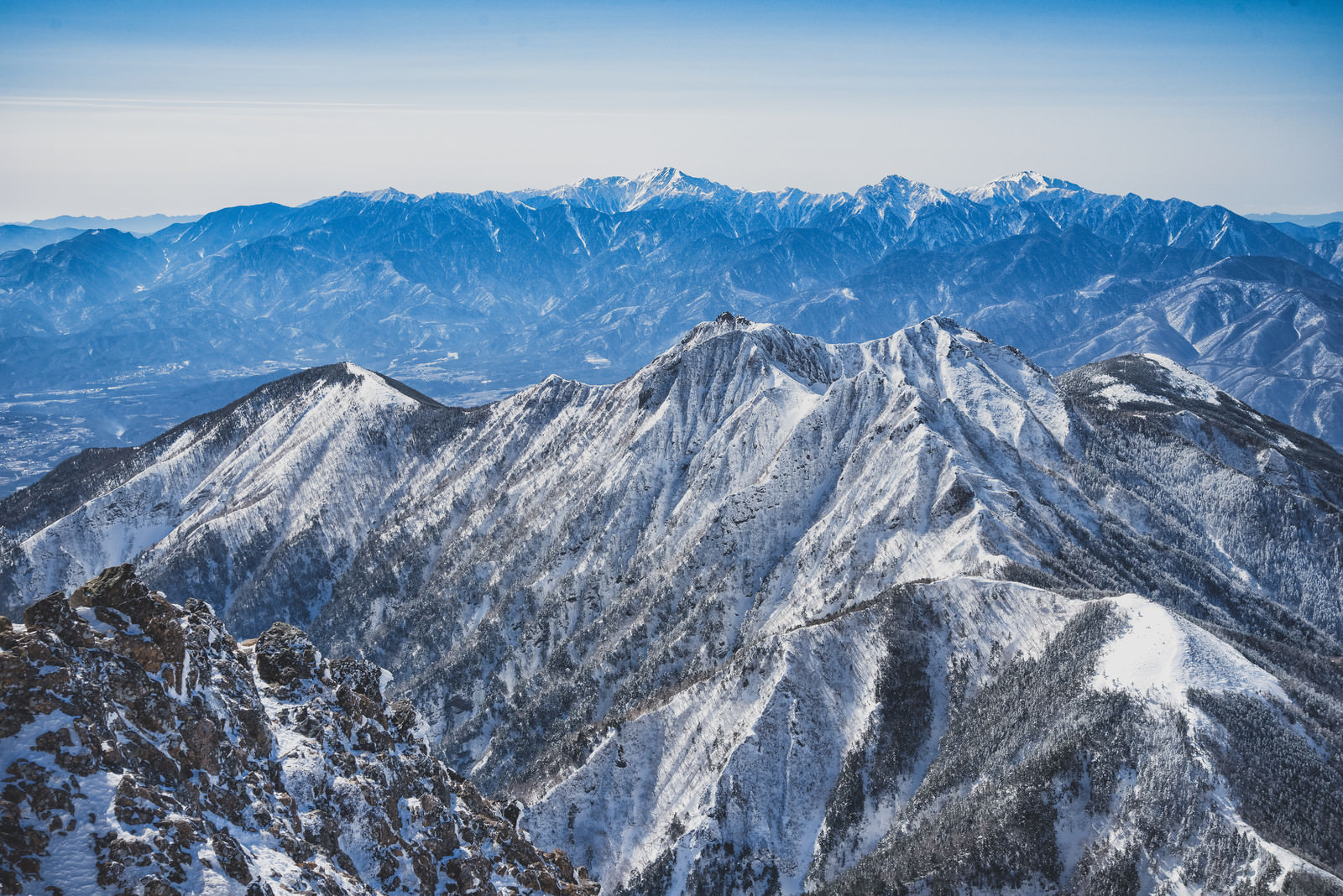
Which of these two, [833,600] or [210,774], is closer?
[210,774]

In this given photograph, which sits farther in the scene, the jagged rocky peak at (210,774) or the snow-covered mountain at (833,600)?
the snow-covered mountain at (833,600)

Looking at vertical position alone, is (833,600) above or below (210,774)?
below

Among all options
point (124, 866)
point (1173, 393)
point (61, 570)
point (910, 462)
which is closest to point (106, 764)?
point (124, 866)

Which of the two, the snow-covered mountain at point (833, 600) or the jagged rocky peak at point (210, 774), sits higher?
the jagged rocky peak at point (210, 774)

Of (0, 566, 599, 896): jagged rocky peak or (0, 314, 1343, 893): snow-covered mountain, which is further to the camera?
(0, 314, 1343, 893): snow-covered mountain

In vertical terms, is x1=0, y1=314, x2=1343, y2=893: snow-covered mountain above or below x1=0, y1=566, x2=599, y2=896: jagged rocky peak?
below
